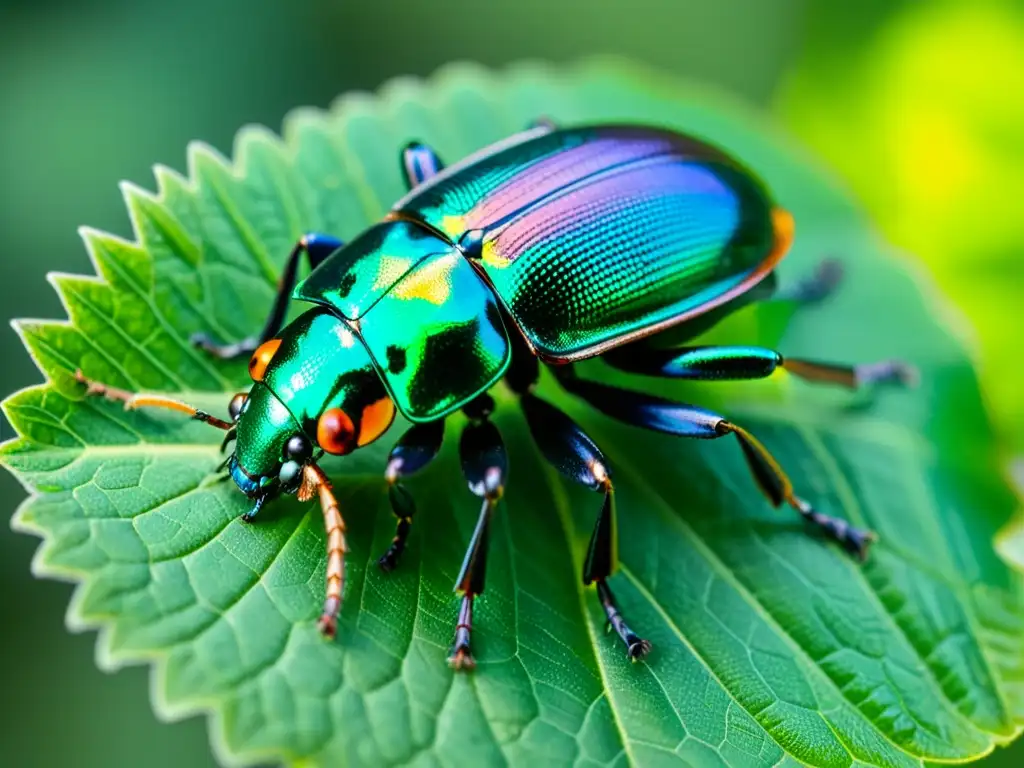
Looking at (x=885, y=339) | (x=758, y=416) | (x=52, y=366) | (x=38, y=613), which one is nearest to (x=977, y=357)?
(x=885, y=339)

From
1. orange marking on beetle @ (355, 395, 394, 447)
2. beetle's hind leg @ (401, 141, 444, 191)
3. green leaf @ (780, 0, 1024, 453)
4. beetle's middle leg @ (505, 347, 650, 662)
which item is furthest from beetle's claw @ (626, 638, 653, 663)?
green leaf @ (780, 0, 1024, 453)

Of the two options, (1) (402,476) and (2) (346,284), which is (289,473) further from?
(2) (346,284)

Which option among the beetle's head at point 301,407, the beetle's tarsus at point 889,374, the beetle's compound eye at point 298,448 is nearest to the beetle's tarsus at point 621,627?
the beetle's head at point 301,407

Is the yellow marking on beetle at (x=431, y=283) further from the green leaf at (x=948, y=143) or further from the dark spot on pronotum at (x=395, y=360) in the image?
the green leaf at (x=948, y=143)

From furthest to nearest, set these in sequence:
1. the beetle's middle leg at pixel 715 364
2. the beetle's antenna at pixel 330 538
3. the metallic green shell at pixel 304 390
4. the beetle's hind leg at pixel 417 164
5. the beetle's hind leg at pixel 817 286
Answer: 1. the beetle's hind leg at pixel 817 286
2. the beetle's hind leg at pixel 417 164
3. the beetle's middle leg at pixel 715 364
4. the metallic green shell at pixel 304 390
5. the beetle's antenna at pixel 330 538

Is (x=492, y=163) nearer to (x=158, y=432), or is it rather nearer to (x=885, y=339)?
(x=158, y=432)

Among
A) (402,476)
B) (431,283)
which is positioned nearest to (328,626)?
(402,476)
